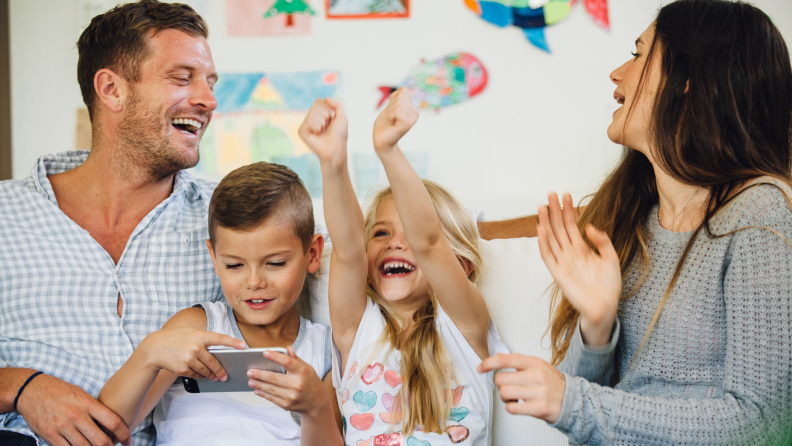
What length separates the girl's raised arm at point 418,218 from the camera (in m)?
1.04

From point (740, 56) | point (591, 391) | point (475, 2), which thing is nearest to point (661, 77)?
point (740, 56)

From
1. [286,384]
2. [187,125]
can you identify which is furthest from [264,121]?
[286,384]

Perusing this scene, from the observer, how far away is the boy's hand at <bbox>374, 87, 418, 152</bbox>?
1.03 meters

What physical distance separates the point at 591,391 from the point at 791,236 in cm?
39

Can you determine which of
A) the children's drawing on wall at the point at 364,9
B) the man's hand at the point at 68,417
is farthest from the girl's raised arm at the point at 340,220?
the children's drawing on wall at the point at 364,9

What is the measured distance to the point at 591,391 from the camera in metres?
0.91

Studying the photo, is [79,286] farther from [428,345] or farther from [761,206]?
[761,206]

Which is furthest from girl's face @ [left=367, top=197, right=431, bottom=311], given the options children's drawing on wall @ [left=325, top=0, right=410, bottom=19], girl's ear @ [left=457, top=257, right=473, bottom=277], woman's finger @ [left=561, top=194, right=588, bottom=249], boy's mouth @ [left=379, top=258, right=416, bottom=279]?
children's drawing on wall @ [left=325, top=0, right=410, bottom=19]

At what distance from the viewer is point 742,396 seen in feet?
2.94

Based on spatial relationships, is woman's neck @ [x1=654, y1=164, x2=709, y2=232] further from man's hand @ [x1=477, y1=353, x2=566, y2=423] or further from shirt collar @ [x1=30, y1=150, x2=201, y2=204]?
shirt collar @ [x1=30, y1=150, x2=201, y2=204]

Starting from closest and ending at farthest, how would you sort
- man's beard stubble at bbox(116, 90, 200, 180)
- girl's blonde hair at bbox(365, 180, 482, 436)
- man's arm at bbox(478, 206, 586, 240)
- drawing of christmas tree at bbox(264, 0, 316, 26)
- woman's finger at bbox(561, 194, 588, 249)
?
woman's finger at bbox(561, 194, 588, 249)
girl's blonde hair at bbox(365, 180, 482, 436)
man's beard stubble at bbox(116, 90, 200, 180)
man's arm at bbox(478, 206, 586, 240)
drawing of christmas tree at bbox(264, 0, 316, 26)

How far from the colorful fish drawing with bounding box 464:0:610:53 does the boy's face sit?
63.2 inches

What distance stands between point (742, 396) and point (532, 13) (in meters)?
1.93

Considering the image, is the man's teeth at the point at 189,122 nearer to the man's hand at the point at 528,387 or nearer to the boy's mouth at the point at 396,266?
the boy's mouth at the point at 396,266
